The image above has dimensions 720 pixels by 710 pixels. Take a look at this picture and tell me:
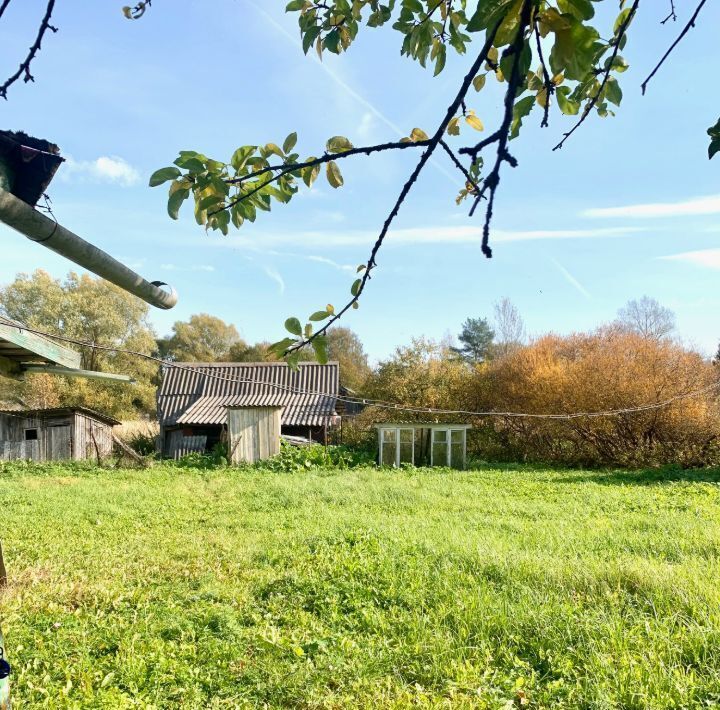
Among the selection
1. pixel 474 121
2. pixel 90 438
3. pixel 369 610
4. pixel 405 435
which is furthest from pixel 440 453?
pixel 474 121

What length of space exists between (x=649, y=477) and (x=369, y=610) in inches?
476

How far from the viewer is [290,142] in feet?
3.94

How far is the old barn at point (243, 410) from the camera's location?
17.4 metres

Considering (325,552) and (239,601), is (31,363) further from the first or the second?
(325,552)

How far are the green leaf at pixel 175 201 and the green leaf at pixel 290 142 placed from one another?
0.89ft

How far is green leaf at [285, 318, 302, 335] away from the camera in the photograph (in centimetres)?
114

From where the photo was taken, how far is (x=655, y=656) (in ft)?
10.4

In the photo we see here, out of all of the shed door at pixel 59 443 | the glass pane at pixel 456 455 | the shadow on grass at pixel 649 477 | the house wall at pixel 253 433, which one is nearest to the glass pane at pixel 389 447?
the glass pane at pixel 456 455

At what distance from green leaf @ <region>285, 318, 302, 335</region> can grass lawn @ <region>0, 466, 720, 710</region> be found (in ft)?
8.85

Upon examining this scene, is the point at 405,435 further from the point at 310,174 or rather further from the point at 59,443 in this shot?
the point at 310,174

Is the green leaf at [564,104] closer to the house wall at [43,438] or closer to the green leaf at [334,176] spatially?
the green leaf at [334,176]

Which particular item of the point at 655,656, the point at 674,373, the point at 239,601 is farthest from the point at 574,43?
the point at 674,373

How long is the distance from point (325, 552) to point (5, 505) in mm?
7354

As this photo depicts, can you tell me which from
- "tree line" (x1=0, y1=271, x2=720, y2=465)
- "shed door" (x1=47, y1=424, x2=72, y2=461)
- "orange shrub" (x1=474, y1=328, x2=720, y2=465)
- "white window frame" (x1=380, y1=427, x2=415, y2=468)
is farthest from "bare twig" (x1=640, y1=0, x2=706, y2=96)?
"shed door" (x1=47, y1=424, x2=72, y2=461)
